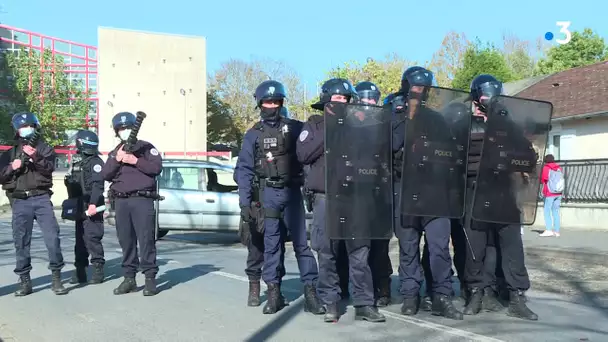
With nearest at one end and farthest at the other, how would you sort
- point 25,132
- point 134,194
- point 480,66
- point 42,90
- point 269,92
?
1. point 269,92
2. point 134,194
3. point 25,132
4. point 480,66
5. point 42,90

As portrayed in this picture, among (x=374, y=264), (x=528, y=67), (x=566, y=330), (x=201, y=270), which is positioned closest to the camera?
(x=566, y=330)

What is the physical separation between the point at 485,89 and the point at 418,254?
1585mm

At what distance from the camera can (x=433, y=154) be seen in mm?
5793

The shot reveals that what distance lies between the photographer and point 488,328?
548cm

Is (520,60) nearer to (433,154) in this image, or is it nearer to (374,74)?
(374,74)

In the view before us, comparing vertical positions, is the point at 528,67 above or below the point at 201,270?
above

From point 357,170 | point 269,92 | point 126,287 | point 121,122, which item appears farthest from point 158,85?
point 357,170

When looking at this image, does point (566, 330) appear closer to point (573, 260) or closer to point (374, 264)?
point (374, 264)

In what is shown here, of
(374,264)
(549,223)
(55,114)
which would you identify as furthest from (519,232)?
(55,114)

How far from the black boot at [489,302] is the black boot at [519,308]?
22 cm

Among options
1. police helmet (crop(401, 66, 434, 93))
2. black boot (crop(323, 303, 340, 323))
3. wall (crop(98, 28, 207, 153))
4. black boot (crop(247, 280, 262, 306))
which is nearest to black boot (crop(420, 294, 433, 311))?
black boot (crop(323, 303, 340, 323))

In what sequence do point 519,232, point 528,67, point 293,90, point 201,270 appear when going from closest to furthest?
point 519,232
point 201,270
point 528,67
point 293,90

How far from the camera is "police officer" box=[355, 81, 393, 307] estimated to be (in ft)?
20.5

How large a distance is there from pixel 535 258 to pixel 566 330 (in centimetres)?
617
